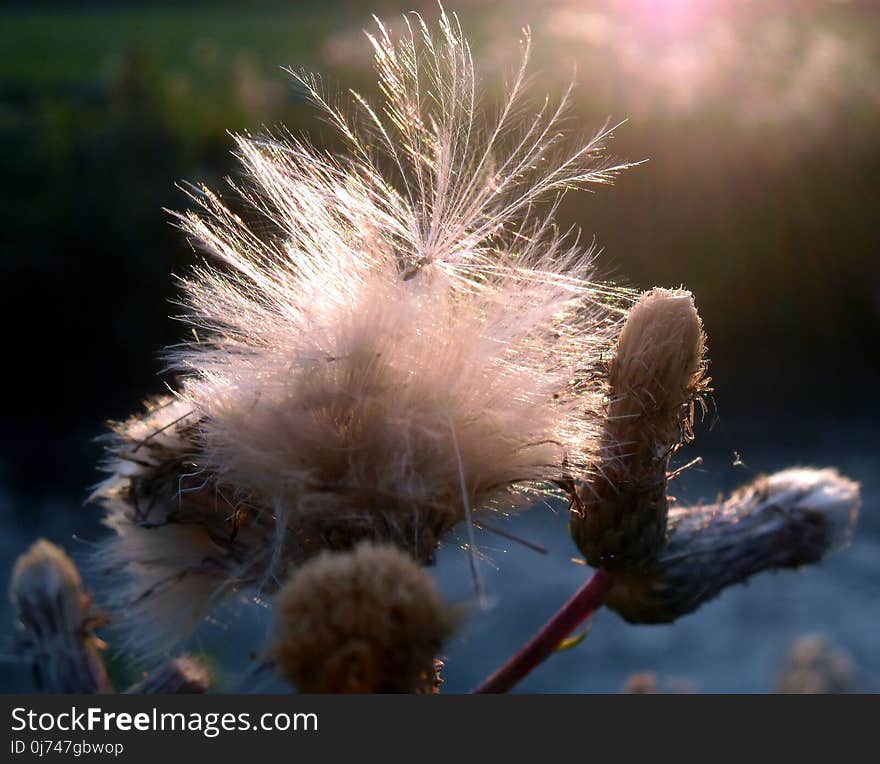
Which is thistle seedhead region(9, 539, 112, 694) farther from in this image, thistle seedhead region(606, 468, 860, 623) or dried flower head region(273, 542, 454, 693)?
thistle seedhead region(606, 468, 860, 623)

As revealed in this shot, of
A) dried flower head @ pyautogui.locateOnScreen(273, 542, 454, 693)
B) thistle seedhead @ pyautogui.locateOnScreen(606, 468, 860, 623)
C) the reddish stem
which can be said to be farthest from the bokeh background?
dried flower head @ pyautogui.locateOnScreen(273, 542, 454, 693)

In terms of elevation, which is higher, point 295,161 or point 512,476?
point 295,161

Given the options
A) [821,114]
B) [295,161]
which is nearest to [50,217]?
[821,114]

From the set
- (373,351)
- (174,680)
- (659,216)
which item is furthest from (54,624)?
(659,216)

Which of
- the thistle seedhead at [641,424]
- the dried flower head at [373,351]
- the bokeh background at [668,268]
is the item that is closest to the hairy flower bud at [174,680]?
the dried flower head at [373,351]

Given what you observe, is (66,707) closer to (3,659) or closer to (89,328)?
(3,659)

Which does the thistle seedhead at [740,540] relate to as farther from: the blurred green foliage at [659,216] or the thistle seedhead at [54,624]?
the blurred green foliage at [659,216]
